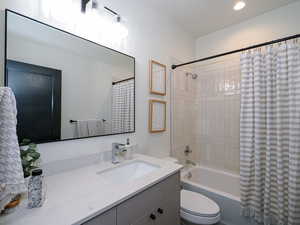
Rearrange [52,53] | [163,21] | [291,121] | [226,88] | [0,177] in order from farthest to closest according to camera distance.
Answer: [226,88] → [163,21] → [291,121] → [52,53] → [0,177]

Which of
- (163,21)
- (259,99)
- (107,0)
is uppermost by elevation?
(163,21)

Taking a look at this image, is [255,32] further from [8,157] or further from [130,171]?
[8,157]

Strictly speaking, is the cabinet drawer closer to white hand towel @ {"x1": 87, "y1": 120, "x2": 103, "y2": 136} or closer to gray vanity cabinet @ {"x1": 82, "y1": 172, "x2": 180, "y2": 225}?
gray vanity cabinet @ {"x1": 82, "y1": 172, "x2": 180, "y2": 225}

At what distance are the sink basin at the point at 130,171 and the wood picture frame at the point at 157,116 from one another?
490mm

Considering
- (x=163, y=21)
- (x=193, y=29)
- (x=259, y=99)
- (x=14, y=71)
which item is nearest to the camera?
(x=14, y=71)

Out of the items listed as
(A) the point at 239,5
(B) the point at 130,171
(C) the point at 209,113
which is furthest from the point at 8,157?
(A) the point at 239,5

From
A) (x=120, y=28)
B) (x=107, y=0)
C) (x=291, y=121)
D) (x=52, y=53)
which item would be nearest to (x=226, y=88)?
(x=291, y=121)

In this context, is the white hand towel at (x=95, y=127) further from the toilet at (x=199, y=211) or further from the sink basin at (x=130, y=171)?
the toilet at (x=199, y=211)

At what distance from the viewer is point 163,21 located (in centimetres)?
191

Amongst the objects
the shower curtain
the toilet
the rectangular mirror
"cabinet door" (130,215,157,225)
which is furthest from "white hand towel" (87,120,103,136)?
the shower curtain

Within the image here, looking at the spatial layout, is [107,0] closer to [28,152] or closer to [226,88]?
[28,152]

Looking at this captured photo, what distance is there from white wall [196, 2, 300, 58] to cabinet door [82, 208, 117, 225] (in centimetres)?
251

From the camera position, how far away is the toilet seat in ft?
4.01

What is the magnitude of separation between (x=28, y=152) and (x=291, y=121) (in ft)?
6.20
